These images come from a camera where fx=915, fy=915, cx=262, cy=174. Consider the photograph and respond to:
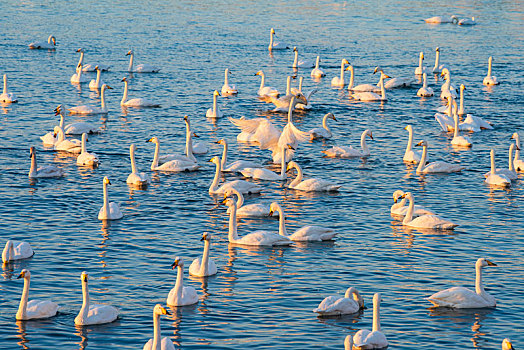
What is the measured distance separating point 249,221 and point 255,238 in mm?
2576

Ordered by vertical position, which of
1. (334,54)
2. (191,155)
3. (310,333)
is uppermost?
(334,54)

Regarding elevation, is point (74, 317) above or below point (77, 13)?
below

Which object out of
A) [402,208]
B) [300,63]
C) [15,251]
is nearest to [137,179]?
[15,251]

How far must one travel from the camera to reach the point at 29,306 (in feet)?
64.7

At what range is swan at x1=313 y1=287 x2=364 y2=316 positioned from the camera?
20.0 metres

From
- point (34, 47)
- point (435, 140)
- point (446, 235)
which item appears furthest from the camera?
point (34, 47)

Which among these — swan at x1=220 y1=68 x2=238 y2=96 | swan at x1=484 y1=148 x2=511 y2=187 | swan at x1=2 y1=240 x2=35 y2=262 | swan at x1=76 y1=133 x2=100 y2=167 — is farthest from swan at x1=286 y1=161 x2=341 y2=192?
swan at x1=220 y1=68 x2=238 y2=96

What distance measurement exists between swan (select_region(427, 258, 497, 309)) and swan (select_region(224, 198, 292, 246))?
5.39 meters

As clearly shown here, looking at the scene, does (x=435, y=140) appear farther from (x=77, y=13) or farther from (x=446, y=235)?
(x=77, y=13)

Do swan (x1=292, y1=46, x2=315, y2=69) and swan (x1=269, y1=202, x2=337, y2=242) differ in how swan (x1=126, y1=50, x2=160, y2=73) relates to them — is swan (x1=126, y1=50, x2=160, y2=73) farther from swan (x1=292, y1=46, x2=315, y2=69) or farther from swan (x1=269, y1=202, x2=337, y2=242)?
swan (x1=269, y1=202, x2=337, y2=242)

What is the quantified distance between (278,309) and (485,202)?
11417 millimetres

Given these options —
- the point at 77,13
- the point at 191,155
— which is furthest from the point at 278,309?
the point at 77,13

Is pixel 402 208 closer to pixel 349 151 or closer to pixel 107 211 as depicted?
pixel 349 151

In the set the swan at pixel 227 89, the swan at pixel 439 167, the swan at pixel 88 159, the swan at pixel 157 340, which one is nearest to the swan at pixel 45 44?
the swan at pixel 227 89
